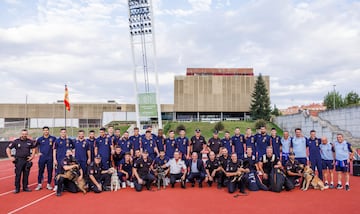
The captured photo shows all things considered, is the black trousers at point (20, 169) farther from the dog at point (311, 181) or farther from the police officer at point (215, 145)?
the dog at point (311, 181)

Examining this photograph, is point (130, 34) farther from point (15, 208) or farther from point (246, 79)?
point (246, 79)

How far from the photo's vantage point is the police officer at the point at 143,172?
8.68 m

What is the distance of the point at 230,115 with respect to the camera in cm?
6009

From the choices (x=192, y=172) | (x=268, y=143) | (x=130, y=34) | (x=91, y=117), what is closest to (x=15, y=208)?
(x=192, y=172)

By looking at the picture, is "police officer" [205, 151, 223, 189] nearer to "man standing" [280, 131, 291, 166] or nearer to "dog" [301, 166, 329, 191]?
"man standing" [280, 131, 291, 166]

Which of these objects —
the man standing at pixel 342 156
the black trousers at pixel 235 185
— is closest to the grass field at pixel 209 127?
the man standing at pixel 342 156

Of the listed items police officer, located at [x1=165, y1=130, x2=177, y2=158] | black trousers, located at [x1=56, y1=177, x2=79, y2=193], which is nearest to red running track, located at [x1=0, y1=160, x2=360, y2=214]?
black trousers, located at [x1=56, y1=177, x2=79, y2=193]

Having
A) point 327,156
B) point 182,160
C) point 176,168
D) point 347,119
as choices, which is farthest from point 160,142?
point 347,119

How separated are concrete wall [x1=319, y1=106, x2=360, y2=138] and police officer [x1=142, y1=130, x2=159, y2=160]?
58.8ft

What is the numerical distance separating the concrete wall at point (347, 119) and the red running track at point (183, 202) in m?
15.7

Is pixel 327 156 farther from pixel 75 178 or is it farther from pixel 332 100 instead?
pixel 332 100

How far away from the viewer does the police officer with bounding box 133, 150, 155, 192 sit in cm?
868

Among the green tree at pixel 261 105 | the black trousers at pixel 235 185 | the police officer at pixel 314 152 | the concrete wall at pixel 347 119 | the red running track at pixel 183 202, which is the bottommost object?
the red running track at pixel 183 202

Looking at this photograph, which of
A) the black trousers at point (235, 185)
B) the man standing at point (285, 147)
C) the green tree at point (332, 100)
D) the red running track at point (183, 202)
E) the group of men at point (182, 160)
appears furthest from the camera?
the green tree at point (332, 100)
